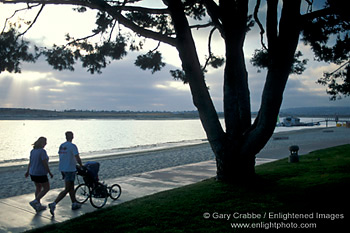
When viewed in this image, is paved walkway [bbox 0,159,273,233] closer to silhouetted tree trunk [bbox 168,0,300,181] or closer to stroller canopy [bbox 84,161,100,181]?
stroller canopy [bbox 84,161,100,181]

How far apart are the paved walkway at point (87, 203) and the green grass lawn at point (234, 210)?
1.99 ft

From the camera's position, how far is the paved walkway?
660cm

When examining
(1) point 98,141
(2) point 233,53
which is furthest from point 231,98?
(1) point 98,141

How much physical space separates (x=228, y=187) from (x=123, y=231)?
3.39 metres

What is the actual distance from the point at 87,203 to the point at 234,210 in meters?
3.72

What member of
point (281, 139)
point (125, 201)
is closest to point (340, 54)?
point (125, 201)

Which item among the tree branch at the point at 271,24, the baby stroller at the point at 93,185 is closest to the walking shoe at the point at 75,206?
the baby stroller at the point at 93,185

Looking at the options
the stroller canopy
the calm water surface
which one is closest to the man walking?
the stroller canopy

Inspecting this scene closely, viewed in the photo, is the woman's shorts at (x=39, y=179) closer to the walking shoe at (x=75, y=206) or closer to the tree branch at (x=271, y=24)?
the walking shoe at (x=75, y=206)

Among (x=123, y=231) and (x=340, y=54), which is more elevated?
(x=340, y=54)

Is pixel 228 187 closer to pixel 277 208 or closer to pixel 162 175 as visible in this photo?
pixel 277 208

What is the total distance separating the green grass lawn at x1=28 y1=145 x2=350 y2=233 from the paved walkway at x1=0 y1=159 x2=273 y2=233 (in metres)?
0.61

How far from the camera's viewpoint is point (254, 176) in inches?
347

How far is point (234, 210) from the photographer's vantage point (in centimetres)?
626
